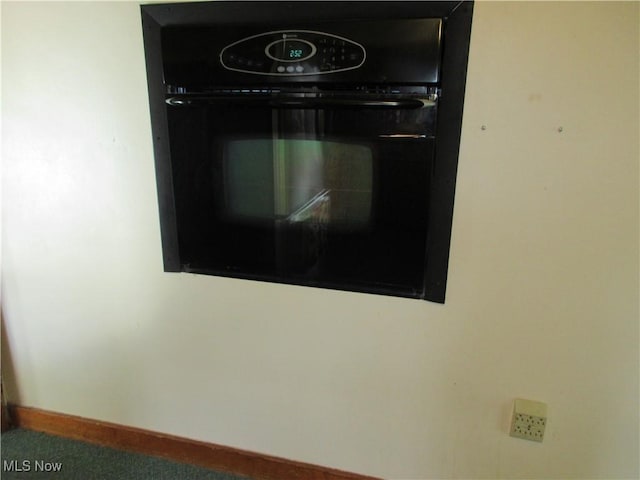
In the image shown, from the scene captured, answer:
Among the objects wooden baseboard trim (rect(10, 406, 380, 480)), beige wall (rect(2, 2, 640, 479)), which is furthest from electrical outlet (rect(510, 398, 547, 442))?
wooden baseboard trim (rect(10, 406, 380, 480))

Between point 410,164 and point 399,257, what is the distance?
0.24 meters

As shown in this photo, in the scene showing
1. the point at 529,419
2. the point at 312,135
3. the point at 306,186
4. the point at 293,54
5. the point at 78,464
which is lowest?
the point at 78,464

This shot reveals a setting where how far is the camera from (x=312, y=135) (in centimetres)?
103

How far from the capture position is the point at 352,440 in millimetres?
1250

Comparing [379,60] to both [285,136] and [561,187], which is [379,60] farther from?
[561,187]

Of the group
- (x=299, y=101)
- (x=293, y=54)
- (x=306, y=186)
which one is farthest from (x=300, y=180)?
(x=293, y=54)

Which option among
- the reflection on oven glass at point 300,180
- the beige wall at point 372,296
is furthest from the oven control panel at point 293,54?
the beige wall at point 372,296

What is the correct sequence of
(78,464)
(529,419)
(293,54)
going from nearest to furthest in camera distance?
(293,54)
(529,419)
(78,464)

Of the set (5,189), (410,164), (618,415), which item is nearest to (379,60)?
(410,164)

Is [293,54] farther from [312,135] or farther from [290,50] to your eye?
[312,135]

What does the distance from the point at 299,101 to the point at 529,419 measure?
1.02 metres

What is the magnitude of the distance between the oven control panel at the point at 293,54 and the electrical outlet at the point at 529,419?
968 mm

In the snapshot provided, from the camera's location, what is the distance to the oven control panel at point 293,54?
0.94 metres

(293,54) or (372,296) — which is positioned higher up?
(293,54)
